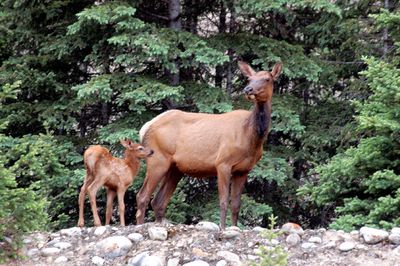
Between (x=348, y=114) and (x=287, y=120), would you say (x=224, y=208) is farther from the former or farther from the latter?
(x=348, y=114)

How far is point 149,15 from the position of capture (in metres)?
13.7

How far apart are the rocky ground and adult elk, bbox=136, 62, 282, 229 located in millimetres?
730

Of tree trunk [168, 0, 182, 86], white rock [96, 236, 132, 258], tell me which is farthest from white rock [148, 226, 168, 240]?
tree trunk [168, 0, 182, 86]

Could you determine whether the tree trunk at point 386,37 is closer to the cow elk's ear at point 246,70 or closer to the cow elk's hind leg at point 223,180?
the cow elk's ear at point 246,70

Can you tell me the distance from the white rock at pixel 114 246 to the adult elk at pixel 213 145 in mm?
1215

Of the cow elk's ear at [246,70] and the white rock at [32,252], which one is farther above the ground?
the cow elk's ear at [246,70]

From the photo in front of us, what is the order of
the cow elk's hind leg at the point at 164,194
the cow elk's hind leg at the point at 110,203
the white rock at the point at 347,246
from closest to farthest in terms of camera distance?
the white rock at the point at 347,246 → the cow elk's hind leg at the point at 164,194 → the cow elk's hind leg at the point at 110,203

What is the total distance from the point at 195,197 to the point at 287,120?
95.3 inches

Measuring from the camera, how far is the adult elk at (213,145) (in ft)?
27.7

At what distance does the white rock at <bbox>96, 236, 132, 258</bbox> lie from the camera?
773 centimetres

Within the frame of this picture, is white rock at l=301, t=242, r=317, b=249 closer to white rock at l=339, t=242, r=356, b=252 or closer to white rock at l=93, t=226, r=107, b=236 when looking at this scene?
white rock at l=339, t=242, r=356, b=252

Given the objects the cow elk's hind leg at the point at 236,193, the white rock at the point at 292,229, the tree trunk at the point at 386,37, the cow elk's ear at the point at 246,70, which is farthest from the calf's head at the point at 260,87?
the tree trunk at the point at 386,37

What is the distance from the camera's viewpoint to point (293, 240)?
305 inches

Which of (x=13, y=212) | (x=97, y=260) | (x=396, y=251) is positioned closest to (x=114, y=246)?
(x=97, y=260)
